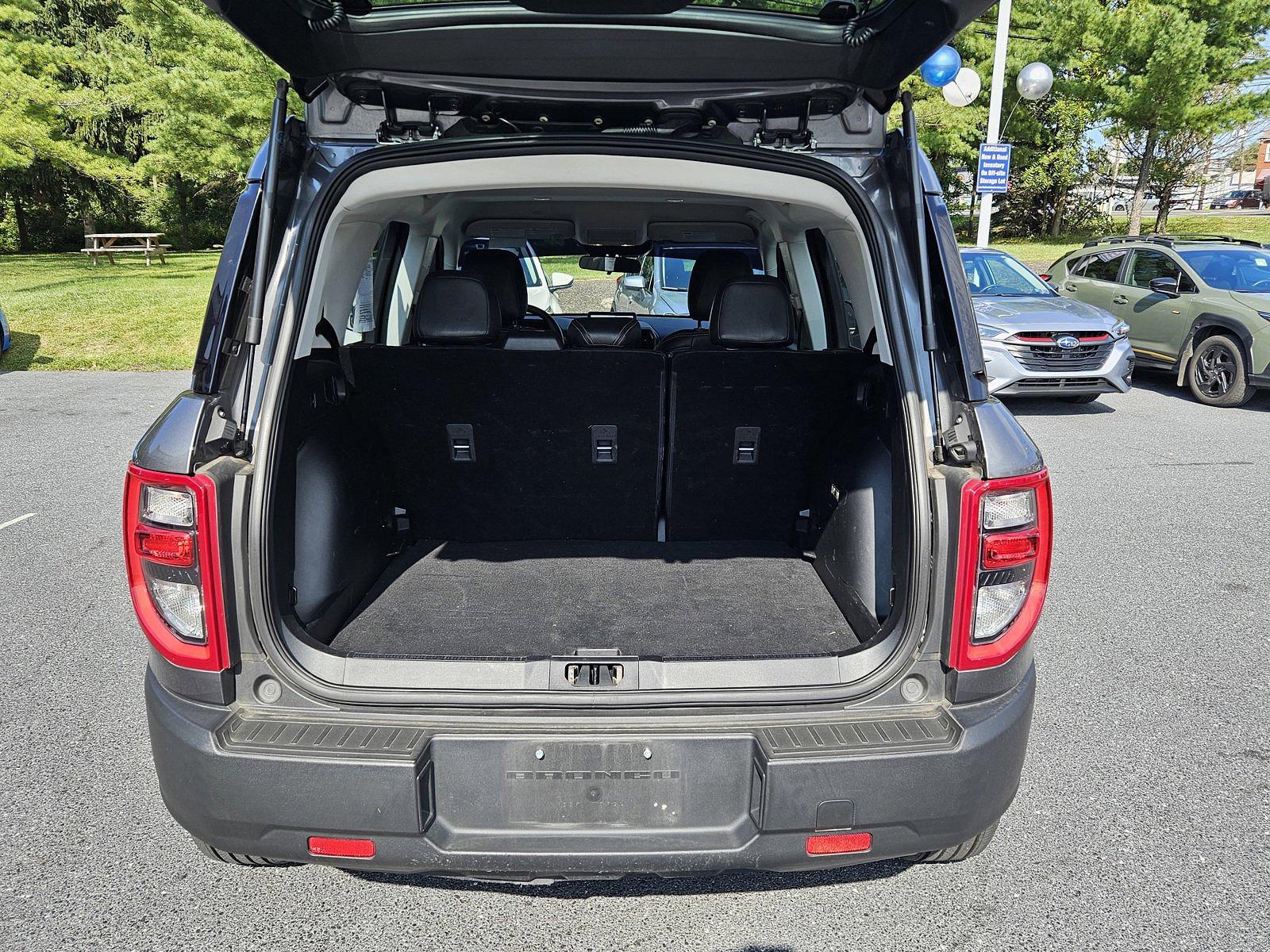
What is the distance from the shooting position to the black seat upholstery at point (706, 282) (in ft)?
12.3

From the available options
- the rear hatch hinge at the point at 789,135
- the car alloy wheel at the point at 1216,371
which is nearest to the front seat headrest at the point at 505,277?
the rear hatch hinge at the point at 789,135

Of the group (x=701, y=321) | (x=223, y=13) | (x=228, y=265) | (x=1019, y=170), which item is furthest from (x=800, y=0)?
(x=1019, y=170)

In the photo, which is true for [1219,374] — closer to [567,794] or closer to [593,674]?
[593,674]

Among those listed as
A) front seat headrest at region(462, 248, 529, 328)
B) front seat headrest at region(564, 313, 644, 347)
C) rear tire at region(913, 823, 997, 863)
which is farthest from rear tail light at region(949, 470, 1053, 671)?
front seat headrest at region(564, 313, 644, 347)

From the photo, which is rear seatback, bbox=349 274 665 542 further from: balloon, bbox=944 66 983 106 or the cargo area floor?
balloon, bbox=944 66 983 106

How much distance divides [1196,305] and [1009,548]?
9038mm

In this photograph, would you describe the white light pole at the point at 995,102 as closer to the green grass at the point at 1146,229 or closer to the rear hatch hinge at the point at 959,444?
the green grass at the point at 1146,229

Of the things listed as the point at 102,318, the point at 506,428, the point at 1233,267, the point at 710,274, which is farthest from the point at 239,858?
the point at 102,318

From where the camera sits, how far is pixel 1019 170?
1066 inches

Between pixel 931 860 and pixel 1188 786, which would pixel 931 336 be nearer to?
pixel 931 860

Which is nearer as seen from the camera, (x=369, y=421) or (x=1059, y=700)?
(x=369, y=421)

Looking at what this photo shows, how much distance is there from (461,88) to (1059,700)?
116 inches

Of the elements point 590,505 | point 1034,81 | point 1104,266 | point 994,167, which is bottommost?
point 590,505

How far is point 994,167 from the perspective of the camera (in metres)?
12.1
